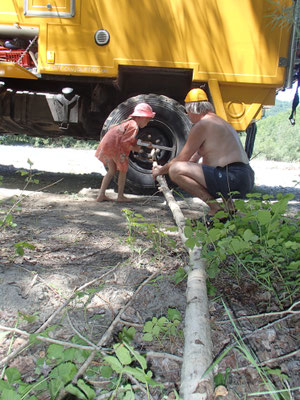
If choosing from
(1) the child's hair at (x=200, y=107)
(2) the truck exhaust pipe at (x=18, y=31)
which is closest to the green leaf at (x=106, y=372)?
(1) the child's hair at (x=200, y=107)

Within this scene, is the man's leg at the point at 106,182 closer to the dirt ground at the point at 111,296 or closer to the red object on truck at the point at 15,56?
the dirt ground at the point at 111,296

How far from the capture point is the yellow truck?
4570mm

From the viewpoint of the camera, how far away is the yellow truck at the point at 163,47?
15.0 feet

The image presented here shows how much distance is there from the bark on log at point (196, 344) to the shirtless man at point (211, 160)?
4.96 feet

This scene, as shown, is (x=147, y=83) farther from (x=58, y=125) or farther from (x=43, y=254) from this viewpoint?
(x=43, y=254)

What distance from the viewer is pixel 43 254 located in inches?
99.7

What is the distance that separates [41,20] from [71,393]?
175 inches

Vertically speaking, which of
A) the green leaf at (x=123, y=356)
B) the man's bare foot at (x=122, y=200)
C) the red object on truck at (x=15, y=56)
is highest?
the red object on truck at (x=15, y=56)

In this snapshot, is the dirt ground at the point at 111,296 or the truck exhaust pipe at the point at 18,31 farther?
the truck exhaust pipe at the point at 18,31

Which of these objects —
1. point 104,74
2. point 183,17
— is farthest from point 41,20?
point 183,17

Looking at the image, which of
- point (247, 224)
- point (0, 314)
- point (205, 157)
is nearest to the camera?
point (0, 314)

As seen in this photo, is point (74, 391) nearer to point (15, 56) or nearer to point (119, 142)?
point (119, 142)

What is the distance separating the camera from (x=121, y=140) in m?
4.48

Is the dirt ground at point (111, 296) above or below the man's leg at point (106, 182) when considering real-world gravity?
above
